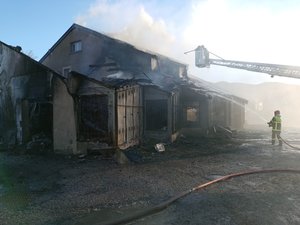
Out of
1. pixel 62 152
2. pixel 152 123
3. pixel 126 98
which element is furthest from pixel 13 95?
pixel 152 123

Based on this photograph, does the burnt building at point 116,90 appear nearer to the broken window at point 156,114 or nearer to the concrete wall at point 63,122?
the broken window at point 156,114

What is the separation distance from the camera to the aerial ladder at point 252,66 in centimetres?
1991

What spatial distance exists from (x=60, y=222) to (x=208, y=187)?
3.68 meters

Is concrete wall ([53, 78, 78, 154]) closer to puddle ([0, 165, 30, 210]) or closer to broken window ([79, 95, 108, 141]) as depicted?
broken window ([79, 95, 108, 141])

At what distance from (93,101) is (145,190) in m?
6.65

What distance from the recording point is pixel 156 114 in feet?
57.1

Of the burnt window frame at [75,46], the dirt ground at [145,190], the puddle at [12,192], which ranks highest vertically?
the burnt window frame at [75,46]

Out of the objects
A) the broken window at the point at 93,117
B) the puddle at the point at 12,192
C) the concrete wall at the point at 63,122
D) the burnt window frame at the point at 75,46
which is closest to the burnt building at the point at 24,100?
the concrete wall at the point at 63,122

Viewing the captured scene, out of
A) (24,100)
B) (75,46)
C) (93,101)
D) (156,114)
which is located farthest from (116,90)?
(75,46)

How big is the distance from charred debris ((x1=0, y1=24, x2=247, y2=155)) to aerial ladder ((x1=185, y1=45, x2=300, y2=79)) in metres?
3.17

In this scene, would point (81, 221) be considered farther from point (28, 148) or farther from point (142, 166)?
point (28, 148)

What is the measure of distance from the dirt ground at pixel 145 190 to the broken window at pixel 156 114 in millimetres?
4596

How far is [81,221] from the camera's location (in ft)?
17.8

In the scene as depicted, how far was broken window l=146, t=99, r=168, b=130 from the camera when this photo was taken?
56.9ft
